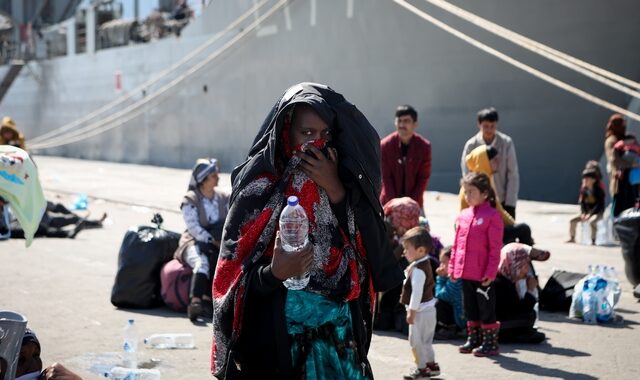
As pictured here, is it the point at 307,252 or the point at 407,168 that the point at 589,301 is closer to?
the point at 407,168

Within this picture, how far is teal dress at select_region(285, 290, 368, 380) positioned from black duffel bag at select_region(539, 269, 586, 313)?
4.72m

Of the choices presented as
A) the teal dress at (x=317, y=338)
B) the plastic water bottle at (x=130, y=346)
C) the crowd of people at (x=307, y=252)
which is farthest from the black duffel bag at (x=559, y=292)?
the teal dress at (x=317, y=338)

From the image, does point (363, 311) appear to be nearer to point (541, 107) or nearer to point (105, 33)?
point (541, 107)

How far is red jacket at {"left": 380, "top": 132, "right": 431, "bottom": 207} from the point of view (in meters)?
7.94

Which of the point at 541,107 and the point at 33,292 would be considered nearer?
the point at 33,292

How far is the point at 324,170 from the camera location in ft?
10.9

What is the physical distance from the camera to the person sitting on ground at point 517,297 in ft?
21.9

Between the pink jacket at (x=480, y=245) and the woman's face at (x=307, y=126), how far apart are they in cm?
303

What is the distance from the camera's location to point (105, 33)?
2980cm

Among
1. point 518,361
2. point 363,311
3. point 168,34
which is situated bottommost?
point 518,361

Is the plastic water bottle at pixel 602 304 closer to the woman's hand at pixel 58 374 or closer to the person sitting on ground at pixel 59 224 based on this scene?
the woman's hand at pixel 58 374

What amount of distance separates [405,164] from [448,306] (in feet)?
4.90

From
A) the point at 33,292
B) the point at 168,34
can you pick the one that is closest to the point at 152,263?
the point at 33,292

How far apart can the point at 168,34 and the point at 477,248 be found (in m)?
21.6
